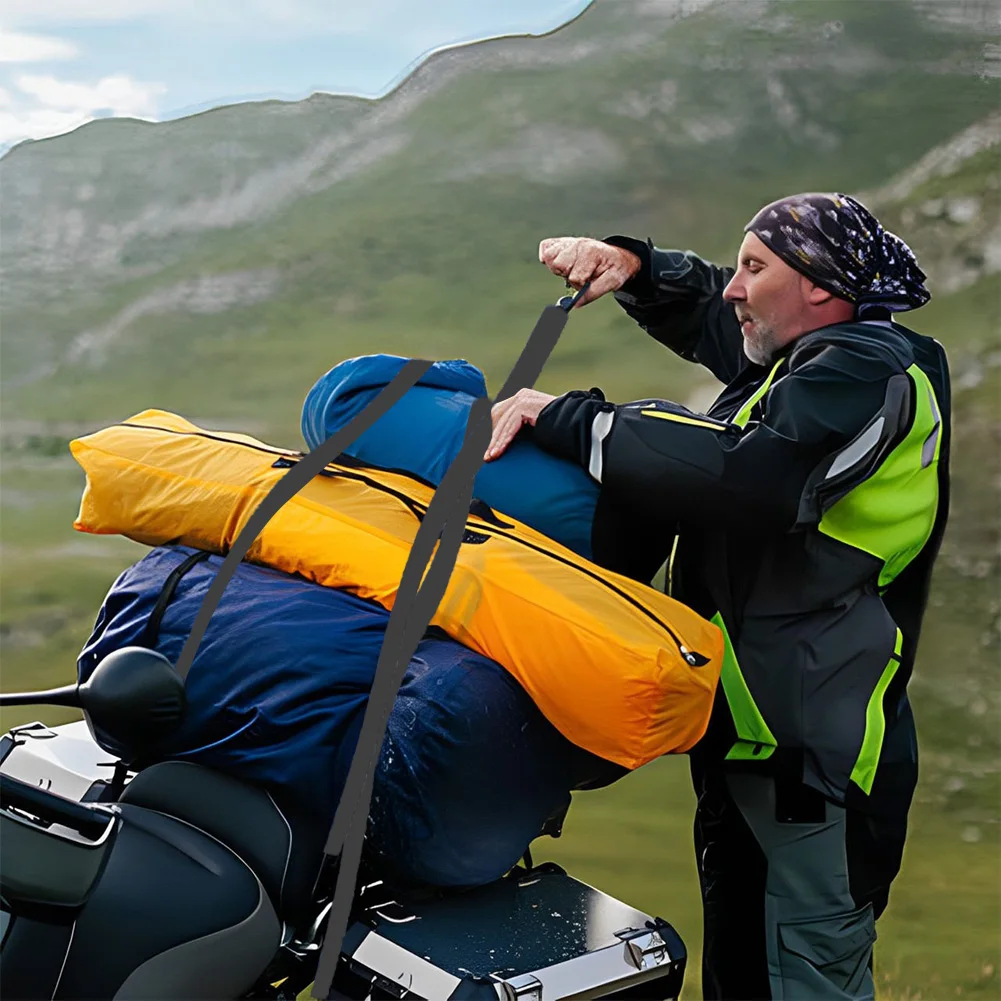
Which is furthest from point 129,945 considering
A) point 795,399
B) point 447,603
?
point 795,399

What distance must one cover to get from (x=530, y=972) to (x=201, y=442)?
2.64ft

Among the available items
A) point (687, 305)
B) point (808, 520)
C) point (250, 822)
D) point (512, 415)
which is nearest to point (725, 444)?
point (808, 520)

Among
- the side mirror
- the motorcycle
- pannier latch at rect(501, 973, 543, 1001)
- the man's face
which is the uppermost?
the man's face

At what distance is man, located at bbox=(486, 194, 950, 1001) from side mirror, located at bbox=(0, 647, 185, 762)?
488mm

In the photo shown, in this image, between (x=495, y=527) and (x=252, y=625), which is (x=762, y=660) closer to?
→ (x=495, y=527)

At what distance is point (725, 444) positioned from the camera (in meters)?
1.67

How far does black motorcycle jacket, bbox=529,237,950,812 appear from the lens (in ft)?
5.49

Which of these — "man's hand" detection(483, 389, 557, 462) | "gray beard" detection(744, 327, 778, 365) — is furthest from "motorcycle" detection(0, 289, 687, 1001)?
"gray beard" detection(744, 327, 778, 365)

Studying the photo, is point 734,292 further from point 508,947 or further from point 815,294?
point 508,947

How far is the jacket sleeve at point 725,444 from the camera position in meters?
1.66

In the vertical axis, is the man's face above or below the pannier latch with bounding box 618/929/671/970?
above

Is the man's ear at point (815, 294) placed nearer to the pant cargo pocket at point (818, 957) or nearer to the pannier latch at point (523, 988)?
the pant cargo pocket at point (818, 957)

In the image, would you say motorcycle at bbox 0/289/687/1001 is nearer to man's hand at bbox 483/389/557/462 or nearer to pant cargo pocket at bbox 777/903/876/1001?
pant cargo pocket at bbox 777/903/876/1001

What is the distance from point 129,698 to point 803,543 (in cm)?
87
